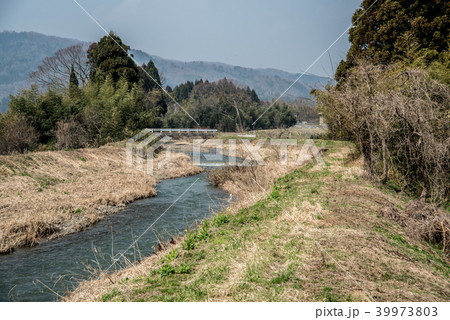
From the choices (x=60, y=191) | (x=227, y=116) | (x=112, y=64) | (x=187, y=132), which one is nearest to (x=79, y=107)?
(x=112, y=64)

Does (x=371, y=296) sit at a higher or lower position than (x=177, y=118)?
lower

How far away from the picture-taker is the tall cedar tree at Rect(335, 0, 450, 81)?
16812 millimetres

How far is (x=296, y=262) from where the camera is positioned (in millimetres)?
5488

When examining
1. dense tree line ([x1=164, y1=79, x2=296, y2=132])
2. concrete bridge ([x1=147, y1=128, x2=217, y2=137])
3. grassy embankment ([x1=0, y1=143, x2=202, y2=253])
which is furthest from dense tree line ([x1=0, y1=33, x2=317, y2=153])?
dense tree line ([x1=164, y1=79, x2=296, y2=132])

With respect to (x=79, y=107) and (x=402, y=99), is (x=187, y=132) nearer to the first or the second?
(x=79, y=107)

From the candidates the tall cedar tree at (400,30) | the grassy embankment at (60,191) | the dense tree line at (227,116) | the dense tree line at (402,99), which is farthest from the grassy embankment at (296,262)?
the dense tree line at (227,116)

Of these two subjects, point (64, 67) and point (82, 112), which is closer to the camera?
point (82, 112)

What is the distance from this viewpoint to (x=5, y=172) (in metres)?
15.5

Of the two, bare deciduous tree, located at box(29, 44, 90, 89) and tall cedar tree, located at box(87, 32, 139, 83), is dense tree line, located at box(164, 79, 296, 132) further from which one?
tall cedar tree, located at box(87, 32, 139, 83)

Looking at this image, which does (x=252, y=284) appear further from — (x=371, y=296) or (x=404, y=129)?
(x=404, y=129)

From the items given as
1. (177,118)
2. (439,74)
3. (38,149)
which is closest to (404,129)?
(439,74)

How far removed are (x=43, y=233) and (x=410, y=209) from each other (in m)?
11.2

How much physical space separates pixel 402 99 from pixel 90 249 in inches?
408

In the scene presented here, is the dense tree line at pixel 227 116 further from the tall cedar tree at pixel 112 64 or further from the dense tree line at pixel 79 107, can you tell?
the tall cedar tree at pixel 112 64
